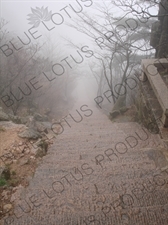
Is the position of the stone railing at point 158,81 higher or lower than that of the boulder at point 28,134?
lower

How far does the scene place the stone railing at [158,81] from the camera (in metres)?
3.81

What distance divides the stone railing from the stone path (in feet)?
2.84

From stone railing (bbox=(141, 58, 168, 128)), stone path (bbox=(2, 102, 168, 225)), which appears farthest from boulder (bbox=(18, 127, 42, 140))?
stone railing (bbox=(141, 58, 168, 128))

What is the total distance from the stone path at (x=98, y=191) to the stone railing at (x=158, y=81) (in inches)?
34.0

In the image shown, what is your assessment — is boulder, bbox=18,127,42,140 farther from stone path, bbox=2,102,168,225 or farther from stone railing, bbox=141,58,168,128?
stone railing, bbox=141,58,168,128

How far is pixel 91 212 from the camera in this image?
237 cm

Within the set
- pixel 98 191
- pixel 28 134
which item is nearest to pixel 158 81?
pixel 98 191

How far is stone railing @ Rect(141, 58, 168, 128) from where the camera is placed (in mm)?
3812

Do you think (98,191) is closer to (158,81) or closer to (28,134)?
(158,81)

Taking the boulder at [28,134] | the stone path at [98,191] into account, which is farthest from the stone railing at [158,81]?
the boulder at [28,134]

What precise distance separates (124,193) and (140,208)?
1.10 ft

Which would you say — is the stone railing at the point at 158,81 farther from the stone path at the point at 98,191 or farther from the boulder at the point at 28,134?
the boulder at the point at 28,134

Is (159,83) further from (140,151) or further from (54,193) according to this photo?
(54,193)

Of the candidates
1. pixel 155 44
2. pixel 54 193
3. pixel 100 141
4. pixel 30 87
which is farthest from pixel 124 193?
pixel 30 87
